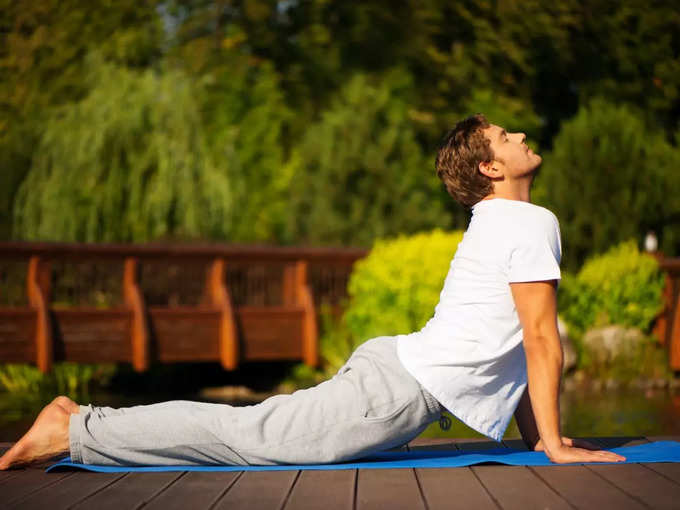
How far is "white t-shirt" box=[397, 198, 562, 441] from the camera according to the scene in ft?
12.8

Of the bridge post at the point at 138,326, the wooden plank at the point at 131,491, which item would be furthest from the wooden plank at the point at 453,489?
the bridge post at the point at 138,326

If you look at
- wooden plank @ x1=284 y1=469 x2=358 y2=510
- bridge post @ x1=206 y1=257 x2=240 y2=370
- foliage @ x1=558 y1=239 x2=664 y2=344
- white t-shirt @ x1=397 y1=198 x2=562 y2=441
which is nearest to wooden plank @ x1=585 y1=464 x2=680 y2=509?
white t-shirt @ x1=397 y1=198 x2=562 y2=441

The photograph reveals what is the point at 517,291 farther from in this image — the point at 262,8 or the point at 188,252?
the point at 262,8

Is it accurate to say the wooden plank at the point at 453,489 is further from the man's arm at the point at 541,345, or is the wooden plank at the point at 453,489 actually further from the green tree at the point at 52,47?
the green tree at the point at 52,47

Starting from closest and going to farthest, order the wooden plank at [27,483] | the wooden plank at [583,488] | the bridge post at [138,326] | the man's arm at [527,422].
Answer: the wooden plank at [583,488]
the wooden plank at [27,483]
the man's arm at [527,422]
the bridge post at [138,326]

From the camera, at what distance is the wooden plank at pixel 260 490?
329 cm

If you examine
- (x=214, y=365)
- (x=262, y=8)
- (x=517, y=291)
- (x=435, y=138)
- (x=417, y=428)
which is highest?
(x=262, y=8)

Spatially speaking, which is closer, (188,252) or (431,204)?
(188,252)

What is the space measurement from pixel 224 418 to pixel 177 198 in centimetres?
1106

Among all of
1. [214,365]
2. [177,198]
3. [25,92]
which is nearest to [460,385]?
[214,365]

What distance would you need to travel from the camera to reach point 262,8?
24.4m

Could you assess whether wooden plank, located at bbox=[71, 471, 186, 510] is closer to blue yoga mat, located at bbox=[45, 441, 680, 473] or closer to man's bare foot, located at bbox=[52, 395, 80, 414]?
blue yoga mat, located at bbox=[45, 441, 680, 473]

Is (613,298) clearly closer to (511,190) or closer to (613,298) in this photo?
(613,298)

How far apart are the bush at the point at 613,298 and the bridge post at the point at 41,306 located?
495 cm
